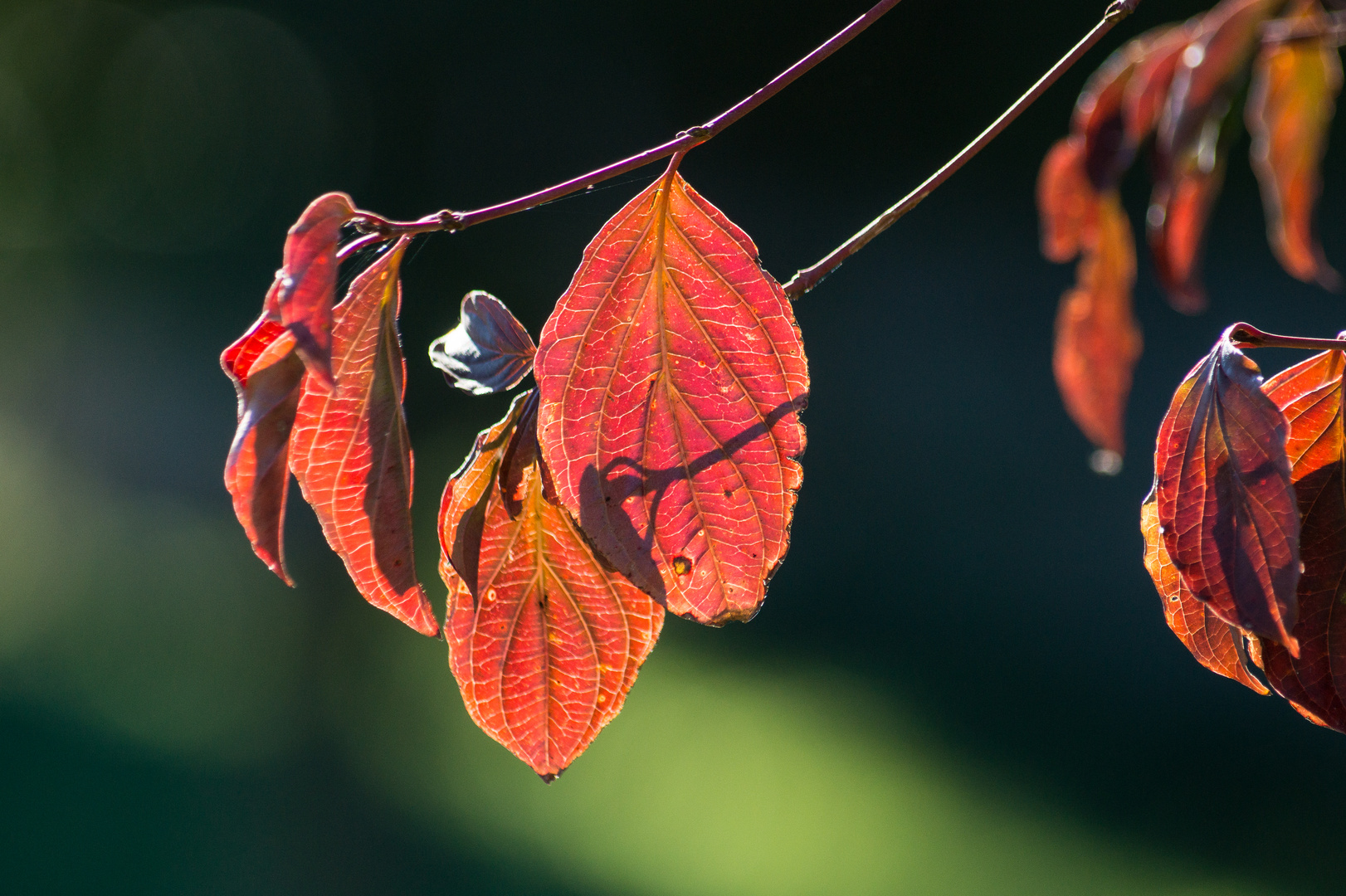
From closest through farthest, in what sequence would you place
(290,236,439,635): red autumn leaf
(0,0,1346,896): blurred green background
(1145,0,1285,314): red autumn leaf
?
(1145,0,1285,314): red autumn leaf
(290,236,439,635): red autumn leaf
(0,0,1346,896): blurred green background

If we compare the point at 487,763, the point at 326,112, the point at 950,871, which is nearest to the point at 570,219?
the point at 326,112

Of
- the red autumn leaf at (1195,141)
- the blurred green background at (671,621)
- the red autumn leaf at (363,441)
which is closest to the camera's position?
the red autumn leaf at (1195,141)

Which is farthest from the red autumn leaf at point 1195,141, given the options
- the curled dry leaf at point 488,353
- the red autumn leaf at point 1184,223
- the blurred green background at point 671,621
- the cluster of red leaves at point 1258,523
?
the blurred green background at point 671,621

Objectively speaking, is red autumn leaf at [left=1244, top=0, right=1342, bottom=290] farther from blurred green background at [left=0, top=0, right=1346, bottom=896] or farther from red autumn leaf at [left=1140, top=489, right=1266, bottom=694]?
blurred green background at [left=0, top=0, right=1346, bottom=896]

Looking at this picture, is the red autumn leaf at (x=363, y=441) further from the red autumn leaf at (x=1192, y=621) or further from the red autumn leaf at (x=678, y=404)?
the red autumn leaf at (x=1192, y=621)

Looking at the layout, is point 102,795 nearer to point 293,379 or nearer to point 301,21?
point 293,379

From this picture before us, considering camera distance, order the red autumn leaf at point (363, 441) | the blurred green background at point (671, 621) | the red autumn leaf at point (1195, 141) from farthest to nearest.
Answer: the blurred green background at point (671, 621) → the red autumn leaf at point (363, 441) → the red autumn leaf at point (1195, 141)

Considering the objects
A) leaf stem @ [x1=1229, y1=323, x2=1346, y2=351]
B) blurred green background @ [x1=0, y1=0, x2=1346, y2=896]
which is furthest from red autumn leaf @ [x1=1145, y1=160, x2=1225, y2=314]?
blurred green background @ [x1=0, y1=0, x2=1346, y2=896]
